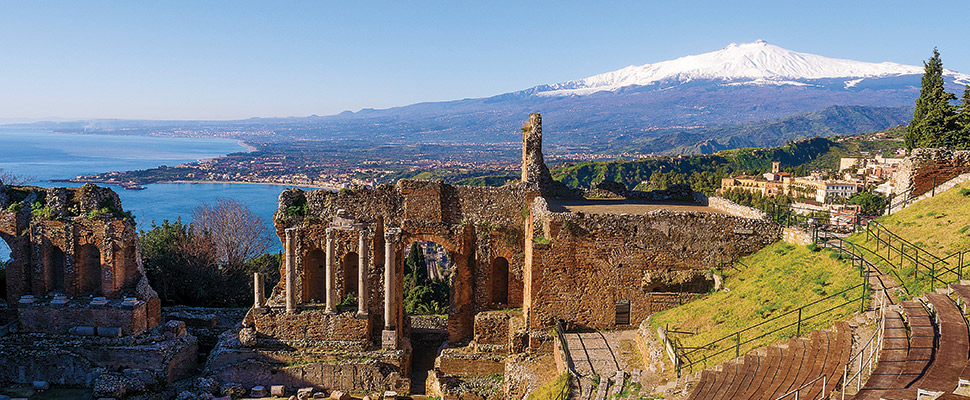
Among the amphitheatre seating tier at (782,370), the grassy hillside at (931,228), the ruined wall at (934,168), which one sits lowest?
the amphitheatre seating tier at (782,370)

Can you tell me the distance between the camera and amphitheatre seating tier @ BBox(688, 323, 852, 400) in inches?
431

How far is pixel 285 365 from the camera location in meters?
20.8

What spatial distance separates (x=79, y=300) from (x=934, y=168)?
26361 millimetres

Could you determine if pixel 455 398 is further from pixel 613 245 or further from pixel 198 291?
pixel 198 291

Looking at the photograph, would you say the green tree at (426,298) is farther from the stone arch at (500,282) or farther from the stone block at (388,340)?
the stone block at (388,340)

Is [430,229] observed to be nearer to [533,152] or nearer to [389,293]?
[389,293]

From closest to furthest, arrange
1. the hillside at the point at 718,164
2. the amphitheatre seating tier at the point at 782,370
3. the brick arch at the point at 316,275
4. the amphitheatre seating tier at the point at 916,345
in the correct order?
A: 1. the amphitheatre seating tier at the point at 916,345
2. the amphitheatre seating tier at the point at 782,370
3. the brick arch at the point at 316,275
4. the hillside at the point at 718,164

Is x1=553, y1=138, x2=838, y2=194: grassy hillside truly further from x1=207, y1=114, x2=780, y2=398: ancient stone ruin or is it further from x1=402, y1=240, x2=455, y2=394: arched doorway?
x1=207, y1=114, x2=780, y2=398: ancient stone ruin

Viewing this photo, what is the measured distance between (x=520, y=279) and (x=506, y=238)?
143 centimetres

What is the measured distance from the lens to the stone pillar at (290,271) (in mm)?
21406

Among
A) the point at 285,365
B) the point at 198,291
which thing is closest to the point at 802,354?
the point at 285,365

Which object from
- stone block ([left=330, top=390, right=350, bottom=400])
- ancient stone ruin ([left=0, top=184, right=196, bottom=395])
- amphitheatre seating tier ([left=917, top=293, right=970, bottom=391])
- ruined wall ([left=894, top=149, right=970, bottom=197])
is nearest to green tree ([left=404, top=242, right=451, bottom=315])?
stone block ([left=330, top=390, right=350, bottom=400])

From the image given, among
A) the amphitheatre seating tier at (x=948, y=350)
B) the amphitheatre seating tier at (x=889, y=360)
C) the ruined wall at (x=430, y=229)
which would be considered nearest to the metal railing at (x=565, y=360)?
the ruined wall at (x=430, y=229)

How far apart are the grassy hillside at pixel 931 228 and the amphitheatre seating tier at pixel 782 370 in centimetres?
224
